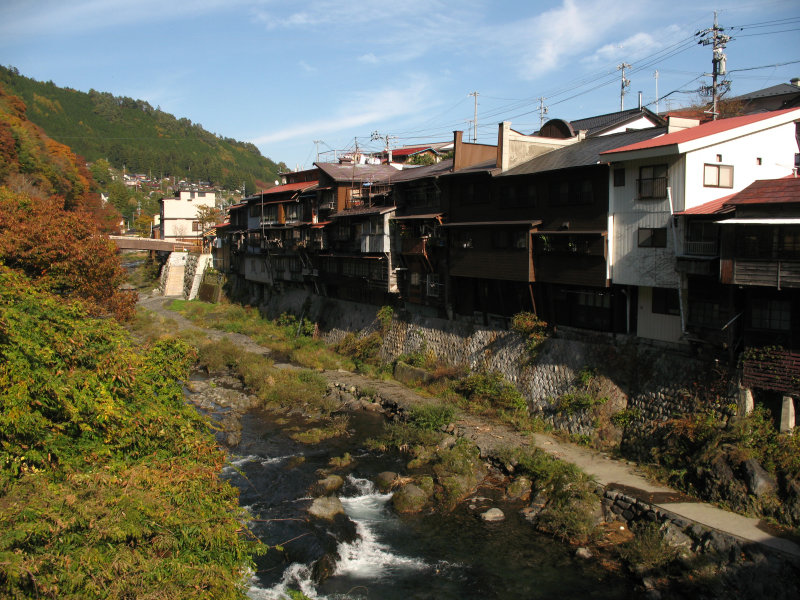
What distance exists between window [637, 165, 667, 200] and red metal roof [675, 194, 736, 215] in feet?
3.47

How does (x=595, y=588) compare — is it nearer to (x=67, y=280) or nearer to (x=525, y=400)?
(x=525, y=400)

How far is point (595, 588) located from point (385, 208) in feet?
74.8

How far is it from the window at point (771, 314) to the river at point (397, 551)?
8331 mm

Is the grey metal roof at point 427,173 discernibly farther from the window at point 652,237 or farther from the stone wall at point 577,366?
the window at point 652,237

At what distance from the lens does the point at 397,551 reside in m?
15.5

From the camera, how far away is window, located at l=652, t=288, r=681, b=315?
19344 mm

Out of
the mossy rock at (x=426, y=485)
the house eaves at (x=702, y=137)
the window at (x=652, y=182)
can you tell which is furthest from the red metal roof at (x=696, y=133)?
the mossy rock at (x=426, y=485)

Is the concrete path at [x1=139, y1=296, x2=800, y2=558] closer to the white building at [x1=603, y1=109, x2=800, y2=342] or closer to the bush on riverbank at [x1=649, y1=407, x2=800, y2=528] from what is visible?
the bush on riverbank at [x1=649, y1=407, x2=800, y2=528]

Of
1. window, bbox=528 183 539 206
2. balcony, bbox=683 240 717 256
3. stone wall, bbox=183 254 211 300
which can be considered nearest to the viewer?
balcony, bbox=683 240 717 256

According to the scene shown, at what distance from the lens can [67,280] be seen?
2509 centimetres

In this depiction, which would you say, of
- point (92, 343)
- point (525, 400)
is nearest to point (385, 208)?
point (525, 400)

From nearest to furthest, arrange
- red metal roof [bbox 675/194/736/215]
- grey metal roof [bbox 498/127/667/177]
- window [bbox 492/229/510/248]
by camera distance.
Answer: red metal roof [bbox 675/194/736/215] → grey metal roof [bbox 498/127/667/177] → window [bbox 492/229/510/248]

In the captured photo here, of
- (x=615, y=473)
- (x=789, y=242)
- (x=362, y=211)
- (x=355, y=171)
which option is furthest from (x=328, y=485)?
(x=355, y=171)

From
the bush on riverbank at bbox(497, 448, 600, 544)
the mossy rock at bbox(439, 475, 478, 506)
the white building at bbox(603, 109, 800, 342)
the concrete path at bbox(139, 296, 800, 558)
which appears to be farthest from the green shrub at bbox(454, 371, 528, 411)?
the white building at bbox(603, 109, 800, 342)
